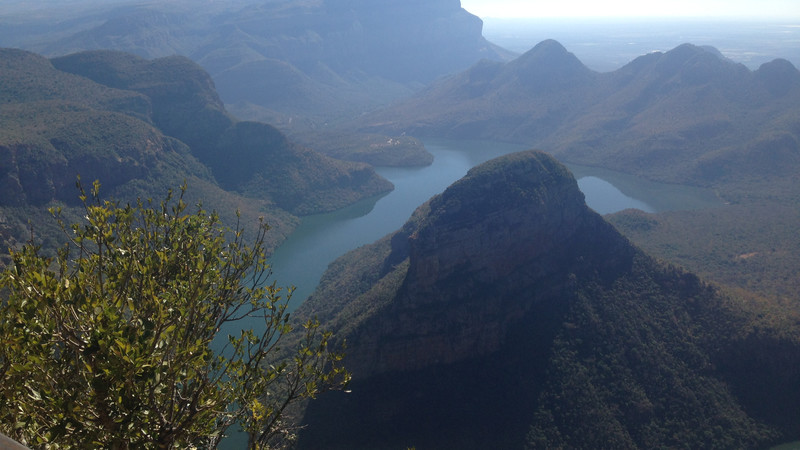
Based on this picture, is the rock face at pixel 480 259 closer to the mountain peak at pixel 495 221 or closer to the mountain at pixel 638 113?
the mountain peak at pixel 495 221

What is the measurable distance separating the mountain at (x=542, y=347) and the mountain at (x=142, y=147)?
1228 inches

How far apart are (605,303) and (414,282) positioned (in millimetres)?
13917

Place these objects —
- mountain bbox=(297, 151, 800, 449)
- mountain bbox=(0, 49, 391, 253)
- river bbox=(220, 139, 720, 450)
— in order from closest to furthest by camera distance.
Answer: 1. mountain bbox=(297, 151, 800, 449)
2. mountain bbox=(0, 49, 391, 253)
3. river bbox=(220, 139, 720, 450)

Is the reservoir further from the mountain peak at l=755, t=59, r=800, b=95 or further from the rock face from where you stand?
the mountain peak at l=755, t=59, r=800, b=95

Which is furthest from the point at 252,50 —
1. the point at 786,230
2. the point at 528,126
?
the point at 786,230

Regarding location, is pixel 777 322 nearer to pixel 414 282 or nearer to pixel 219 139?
pixel 414 282

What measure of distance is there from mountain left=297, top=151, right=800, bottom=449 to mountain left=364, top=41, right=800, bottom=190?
→ 215 ft

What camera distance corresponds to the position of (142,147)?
207ft

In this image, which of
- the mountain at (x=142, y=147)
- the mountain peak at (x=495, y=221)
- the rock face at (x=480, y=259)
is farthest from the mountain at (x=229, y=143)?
the rock face at (x=480, y=259)

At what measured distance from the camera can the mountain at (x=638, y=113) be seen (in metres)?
92.2

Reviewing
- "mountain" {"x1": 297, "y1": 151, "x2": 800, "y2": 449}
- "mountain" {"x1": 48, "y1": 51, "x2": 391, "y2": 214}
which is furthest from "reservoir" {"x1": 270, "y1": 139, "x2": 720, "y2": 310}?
"mountain" {"x1": 297, "y1": 151, "x2": 800, "y2": 449}

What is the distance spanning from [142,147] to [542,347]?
5507 centimetres

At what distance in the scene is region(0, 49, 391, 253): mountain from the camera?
49688 mm

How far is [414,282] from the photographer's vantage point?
1359 inches
